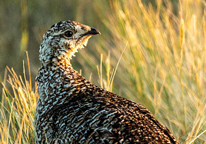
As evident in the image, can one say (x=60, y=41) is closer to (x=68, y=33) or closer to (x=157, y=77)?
(x=68, y=33)

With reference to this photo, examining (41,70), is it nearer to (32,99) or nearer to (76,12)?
(32,99)

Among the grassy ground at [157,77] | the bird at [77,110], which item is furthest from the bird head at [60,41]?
the grassy ground at [157,77]

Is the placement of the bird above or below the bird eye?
below

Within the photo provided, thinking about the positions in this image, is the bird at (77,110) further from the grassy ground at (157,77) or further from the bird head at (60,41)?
the grassy ground at (157,77)

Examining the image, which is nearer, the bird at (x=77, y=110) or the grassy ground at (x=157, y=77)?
the bird at (x=77, y=110)

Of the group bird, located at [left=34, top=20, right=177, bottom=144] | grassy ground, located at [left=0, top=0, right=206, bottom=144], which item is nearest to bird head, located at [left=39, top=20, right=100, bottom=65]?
bird, located at [left=34, top=20, right=177, bottom=144]

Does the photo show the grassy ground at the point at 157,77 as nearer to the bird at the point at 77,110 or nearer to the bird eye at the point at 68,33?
the bird at the point at 77,110

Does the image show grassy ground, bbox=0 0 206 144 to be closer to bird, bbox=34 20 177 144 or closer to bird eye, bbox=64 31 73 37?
bird, bbox=34 20 177 144

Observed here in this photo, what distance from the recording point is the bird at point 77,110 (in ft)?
7.43

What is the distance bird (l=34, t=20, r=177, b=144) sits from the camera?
2264 millimetres

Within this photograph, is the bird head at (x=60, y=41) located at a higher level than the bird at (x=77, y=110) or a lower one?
higher

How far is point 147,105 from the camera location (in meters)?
3.74

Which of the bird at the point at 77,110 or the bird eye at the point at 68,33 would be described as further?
the bird eye at the point at 68,33

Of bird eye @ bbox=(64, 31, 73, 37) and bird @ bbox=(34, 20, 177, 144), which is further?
bird eye @ bbox=(64, 31, 73, 37)
